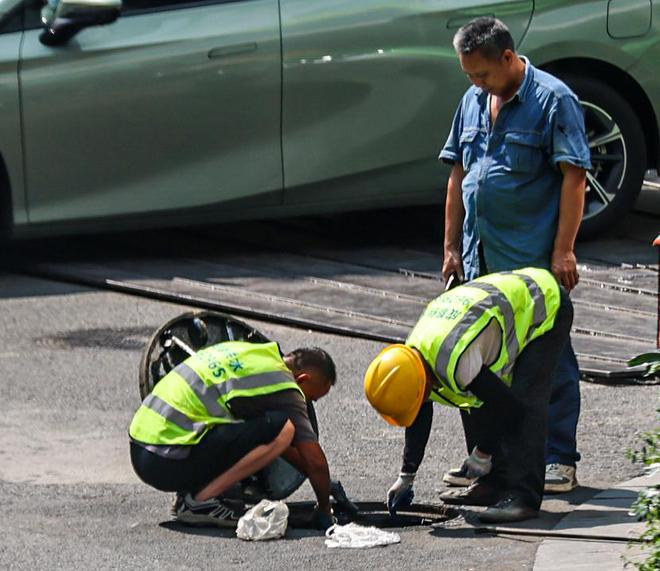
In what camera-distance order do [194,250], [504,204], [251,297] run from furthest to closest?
[194,250]
[251,297]
[504,204]

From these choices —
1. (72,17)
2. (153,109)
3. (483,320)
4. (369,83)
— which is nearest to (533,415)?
(483,320)

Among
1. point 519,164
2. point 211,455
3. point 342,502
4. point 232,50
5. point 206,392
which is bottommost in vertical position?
point 342,502

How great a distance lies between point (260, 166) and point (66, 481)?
3265 mm

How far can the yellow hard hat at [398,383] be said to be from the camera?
21.5 feet

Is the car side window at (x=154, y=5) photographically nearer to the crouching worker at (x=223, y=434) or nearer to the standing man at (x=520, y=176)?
the standing man at (x=520, y=176)

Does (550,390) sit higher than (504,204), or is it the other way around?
(504,204)

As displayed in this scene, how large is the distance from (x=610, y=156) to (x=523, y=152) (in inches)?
141

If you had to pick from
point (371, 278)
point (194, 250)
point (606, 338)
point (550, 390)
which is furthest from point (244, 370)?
point (194, 250)

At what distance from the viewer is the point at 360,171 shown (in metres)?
10.4

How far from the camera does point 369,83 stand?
1028cm

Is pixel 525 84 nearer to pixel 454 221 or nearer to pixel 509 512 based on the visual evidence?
pixel 454 221

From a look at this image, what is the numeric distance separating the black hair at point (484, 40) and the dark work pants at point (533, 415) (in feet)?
2.98

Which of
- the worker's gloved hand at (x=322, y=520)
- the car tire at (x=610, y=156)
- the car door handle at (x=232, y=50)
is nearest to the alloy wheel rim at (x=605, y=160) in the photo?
the car tire at (x=610, y=156)

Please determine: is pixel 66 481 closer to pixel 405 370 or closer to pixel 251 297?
pixel 405 370
